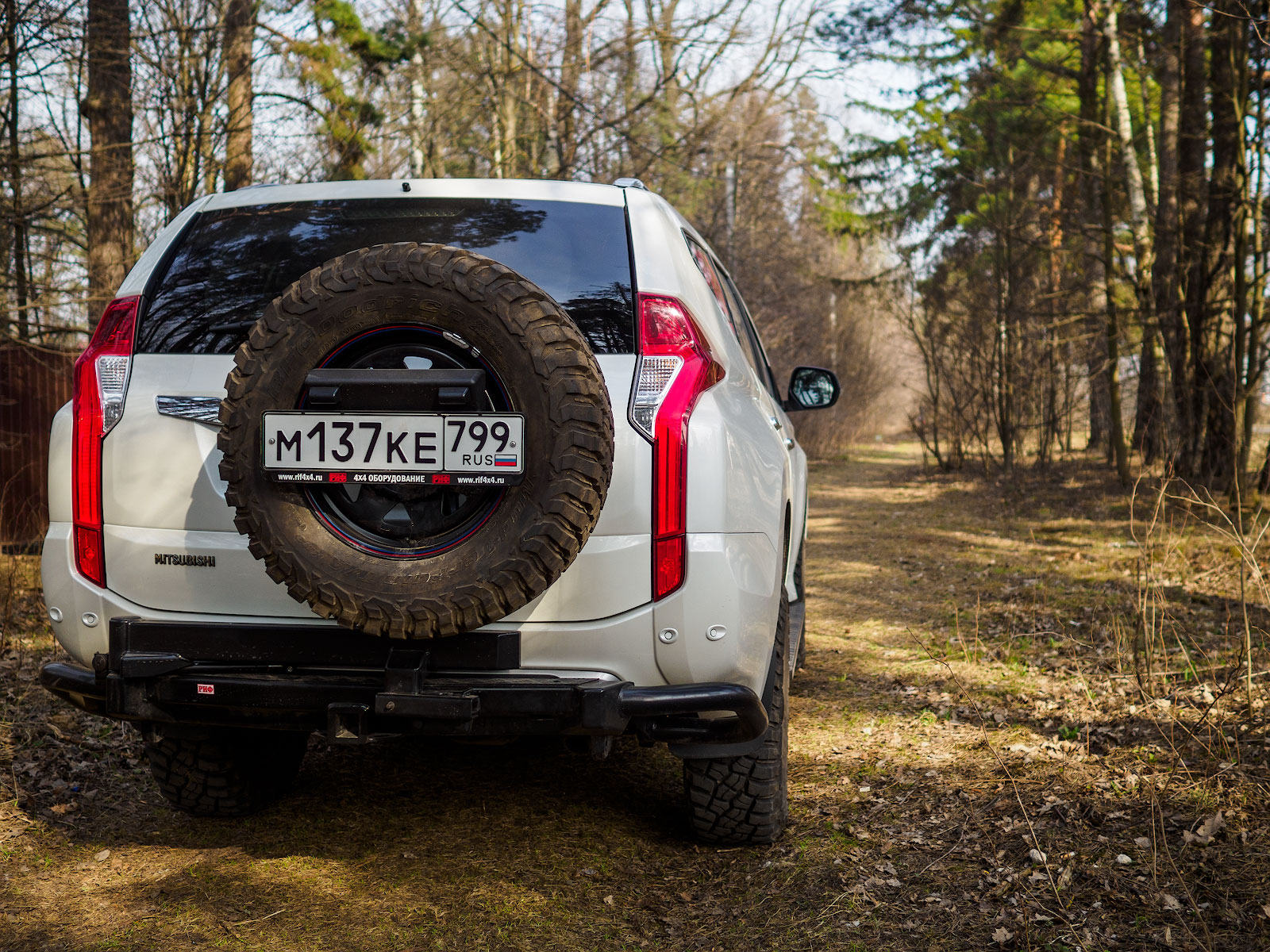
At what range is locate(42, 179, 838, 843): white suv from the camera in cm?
240

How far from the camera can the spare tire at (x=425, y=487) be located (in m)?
2.36

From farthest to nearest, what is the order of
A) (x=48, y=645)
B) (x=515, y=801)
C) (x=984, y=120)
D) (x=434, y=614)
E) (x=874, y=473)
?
(x=874, y=473), (x=984, y=120), (x=48, y=645), (x=515, y=801), (x=434, y=614)

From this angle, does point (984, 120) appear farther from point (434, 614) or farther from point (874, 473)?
point (434, 614)

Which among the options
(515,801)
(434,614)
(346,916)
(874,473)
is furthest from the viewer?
(874,473)

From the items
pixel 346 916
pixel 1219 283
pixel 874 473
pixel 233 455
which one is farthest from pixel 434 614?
pixel 874 473

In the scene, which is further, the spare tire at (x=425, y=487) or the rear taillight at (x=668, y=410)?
the rear taillight at (x=668, y=410)

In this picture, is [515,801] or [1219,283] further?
[1219,283]

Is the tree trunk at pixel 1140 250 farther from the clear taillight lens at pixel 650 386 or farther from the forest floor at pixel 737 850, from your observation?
the clear taillight lens at pixel 650 386

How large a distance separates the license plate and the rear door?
0.30 m

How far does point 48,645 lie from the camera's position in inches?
236

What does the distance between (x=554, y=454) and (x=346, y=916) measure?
4.79 ft

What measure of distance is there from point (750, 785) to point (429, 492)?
1353mm

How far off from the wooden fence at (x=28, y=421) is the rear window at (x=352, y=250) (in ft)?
24.8

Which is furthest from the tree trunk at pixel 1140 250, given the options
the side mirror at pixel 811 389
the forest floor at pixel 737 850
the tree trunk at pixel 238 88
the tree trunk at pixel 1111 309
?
the tree trunk at pixel 238 88
